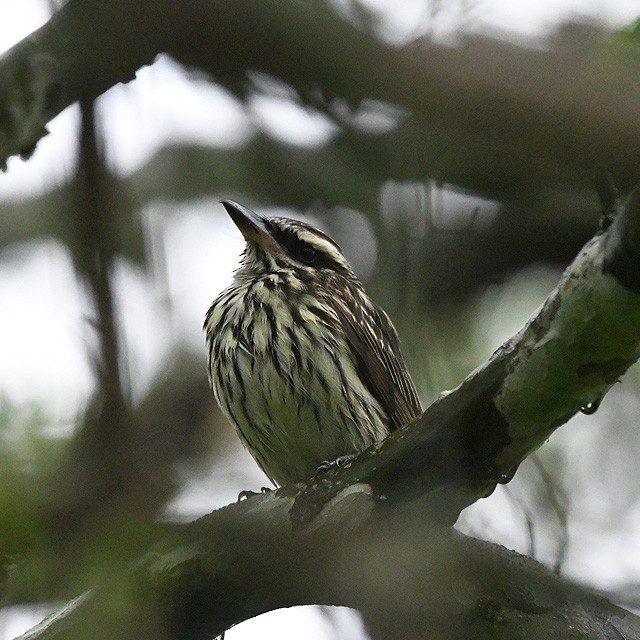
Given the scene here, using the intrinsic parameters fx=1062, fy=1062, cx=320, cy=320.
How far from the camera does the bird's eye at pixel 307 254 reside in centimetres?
570

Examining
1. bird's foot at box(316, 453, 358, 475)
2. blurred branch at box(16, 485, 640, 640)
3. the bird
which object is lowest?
blurred branch at box(16, 485, 640, 640)

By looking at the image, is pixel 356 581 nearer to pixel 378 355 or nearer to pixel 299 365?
pixel 299 365

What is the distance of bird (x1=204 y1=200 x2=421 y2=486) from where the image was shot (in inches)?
190

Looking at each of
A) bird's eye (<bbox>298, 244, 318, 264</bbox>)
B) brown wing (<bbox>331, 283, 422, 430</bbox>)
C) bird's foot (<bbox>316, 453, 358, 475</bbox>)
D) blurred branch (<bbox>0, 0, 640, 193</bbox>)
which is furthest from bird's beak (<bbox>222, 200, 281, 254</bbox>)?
blurred branch (<bbox>0, 0, 640, 193</bbox>)

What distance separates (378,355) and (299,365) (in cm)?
51

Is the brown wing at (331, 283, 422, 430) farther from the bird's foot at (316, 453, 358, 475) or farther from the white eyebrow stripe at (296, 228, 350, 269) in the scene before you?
the bird's foot at (316, 453, 358, 475)

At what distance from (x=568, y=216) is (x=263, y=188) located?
1.93 metres

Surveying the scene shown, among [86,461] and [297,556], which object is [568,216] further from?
[86,461]

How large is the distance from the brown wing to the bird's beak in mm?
484

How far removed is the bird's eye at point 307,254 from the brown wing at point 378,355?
0.93 feet

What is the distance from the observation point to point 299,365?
486 cm

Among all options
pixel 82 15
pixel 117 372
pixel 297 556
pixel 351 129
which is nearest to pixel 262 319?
pixel 351 129

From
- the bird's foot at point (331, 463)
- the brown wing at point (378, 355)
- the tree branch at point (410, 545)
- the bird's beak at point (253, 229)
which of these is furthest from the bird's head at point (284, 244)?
the tree branch at point (410, 545)

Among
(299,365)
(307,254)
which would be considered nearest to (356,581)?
(299,365)
